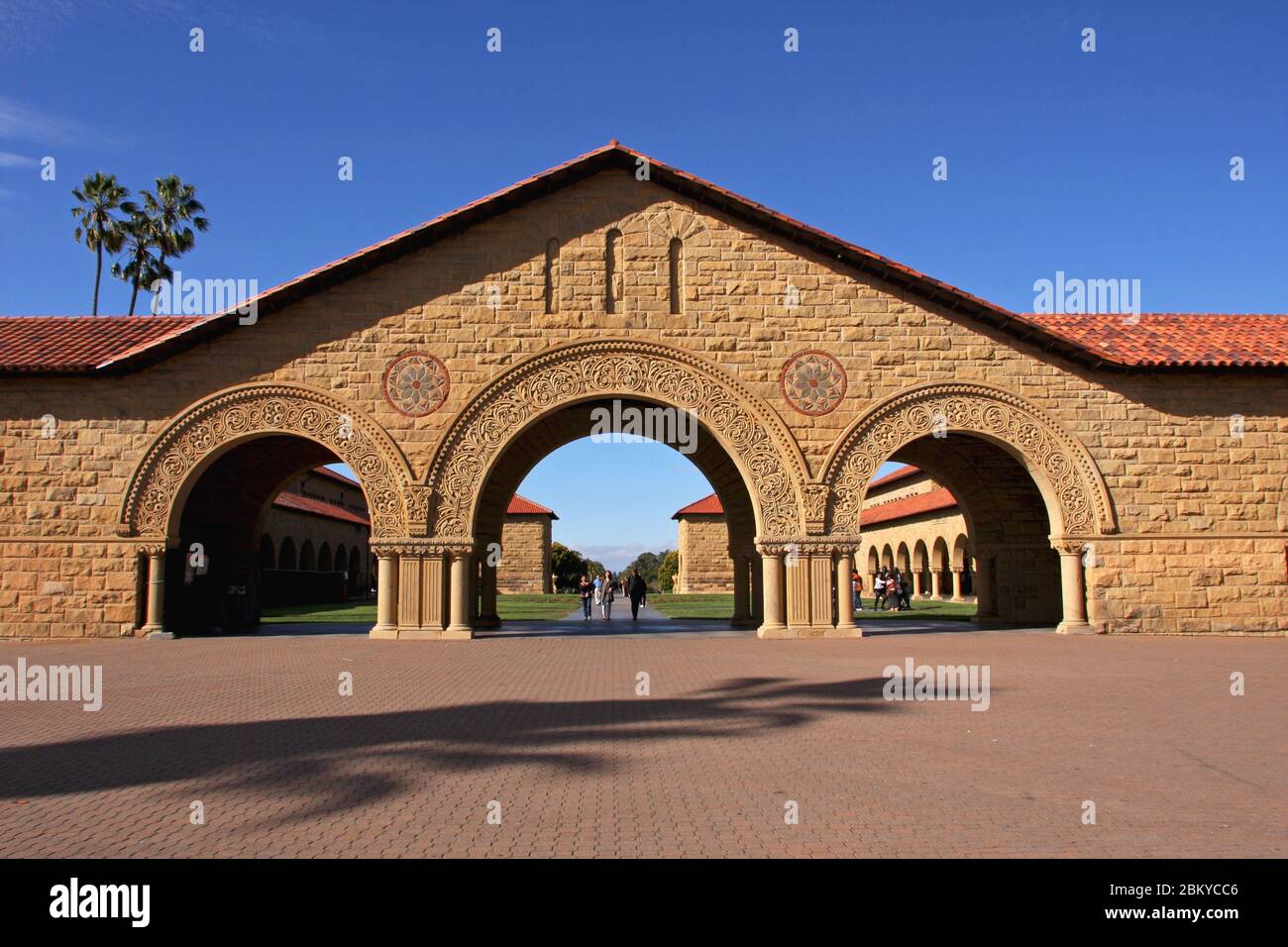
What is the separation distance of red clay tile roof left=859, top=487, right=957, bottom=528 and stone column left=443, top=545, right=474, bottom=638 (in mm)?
17023

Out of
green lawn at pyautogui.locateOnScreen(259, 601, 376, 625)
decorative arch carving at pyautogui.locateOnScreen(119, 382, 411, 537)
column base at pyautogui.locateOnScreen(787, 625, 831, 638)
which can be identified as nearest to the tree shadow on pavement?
column base at pyautogui.locateOnScreen(787, 625, 831, 638)

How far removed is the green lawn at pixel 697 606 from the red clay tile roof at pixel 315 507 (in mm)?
13556

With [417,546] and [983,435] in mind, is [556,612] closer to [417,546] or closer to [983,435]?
[417,546]

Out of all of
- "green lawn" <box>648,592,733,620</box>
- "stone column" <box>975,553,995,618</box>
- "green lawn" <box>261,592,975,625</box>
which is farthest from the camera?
"green lawn" <box>648,592,733,620</box>

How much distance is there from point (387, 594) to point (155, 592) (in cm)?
429

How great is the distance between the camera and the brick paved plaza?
495cm

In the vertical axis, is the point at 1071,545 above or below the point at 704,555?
above

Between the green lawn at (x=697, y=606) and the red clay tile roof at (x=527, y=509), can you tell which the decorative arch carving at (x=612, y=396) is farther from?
the red clay tile roof at (x=527, y=509)

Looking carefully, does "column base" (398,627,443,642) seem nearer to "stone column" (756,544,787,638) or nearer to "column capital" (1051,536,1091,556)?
"stone column" (756,544,787,638)

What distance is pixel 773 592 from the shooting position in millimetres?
17422

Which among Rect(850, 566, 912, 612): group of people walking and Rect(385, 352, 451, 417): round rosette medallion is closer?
Rect(385, 352, 451, 417): round rosette medallion

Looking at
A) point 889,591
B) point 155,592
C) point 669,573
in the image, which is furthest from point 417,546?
point 669,573

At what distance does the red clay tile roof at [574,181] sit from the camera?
17219 millimetres
